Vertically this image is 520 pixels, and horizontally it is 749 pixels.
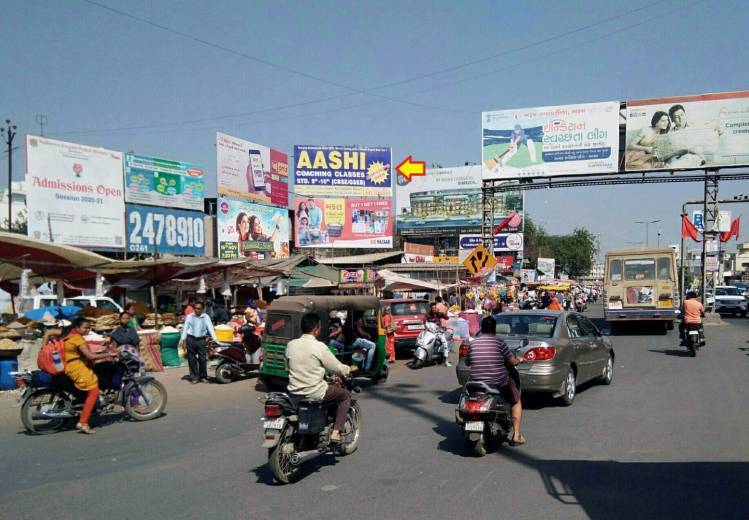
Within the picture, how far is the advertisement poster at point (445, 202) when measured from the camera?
58.7m

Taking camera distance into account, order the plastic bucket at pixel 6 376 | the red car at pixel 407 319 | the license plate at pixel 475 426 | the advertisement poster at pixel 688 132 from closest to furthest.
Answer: the license plate at pixel 475 426 → the plastic bucket at pixel 6 376 → the red car at pixel 407 319 → the advertisement poster at pixel 688 132

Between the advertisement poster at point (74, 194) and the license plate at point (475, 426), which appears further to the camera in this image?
the advertisement poster at point (74, 194)

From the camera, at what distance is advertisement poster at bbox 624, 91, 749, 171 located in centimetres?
2883

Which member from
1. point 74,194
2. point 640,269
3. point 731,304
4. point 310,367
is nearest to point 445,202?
point 731,304

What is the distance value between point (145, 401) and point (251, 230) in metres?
27.6

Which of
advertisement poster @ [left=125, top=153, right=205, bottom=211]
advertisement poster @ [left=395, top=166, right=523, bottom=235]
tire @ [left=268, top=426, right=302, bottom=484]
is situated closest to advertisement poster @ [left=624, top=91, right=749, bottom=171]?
advertisement poster @ [left=125, top=153, right=205, bottom=211]

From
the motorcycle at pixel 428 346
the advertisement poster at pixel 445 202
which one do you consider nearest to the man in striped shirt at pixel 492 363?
the motorcycle at pixel 428 346

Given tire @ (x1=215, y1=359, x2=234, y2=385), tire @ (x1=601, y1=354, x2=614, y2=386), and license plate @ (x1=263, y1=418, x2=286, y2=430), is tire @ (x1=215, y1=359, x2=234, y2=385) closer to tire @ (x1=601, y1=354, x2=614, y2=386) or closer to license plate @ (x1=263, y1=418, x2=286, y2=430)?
tire @ (x1=601, y1=354, x2=614, y2=386)

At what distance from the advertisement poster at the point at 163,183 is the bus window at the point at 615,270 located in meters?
20.4

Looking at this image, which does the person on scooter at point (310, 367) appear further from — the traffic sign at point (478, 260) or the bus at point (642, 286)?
the bus at point (642, 286)

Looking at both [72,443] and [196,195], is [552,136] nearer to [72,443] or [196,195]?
[196,195]

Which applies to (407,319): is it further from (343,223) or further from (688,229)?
(343,223)

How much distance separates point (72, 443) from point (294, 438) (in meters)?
3.67

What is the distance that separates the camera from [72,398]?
29.3 ft
